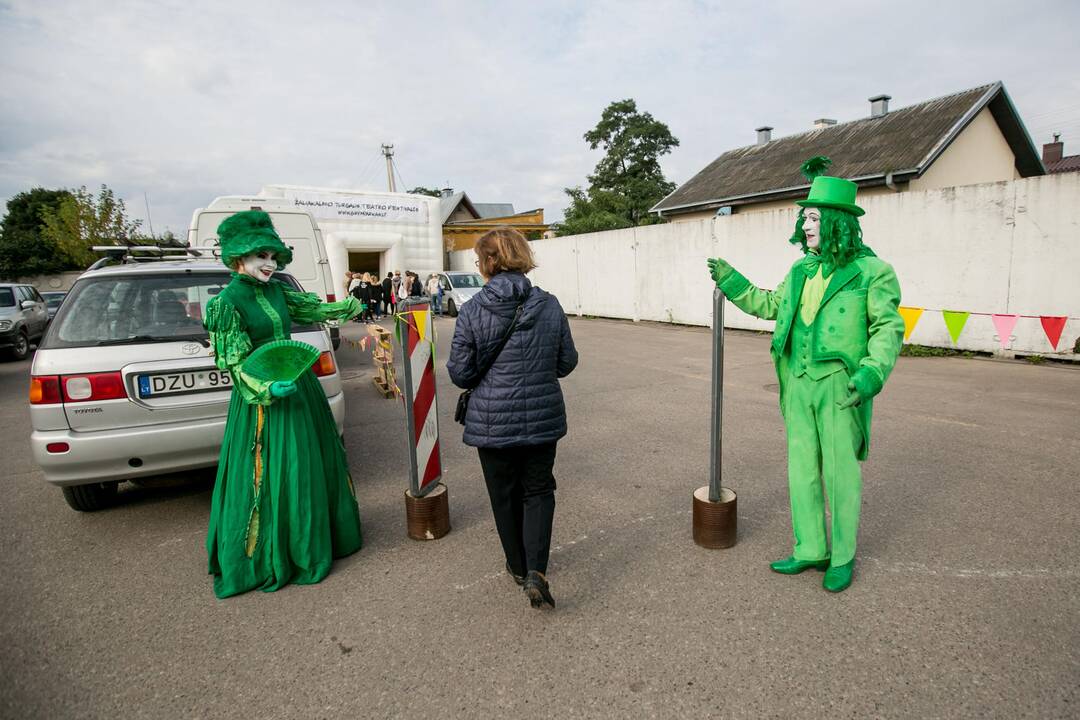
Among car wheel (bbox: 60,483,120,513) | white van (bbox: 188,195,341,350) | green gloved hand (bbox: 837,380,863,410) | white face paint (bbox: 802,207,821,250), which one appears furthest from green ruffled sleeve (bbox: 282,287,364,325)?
white van (bbox: 188,195,341,350)

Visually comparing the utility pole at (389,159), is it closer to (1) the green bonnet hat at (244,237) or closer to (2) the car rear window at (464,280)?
(2) the car rear window at (464,280)

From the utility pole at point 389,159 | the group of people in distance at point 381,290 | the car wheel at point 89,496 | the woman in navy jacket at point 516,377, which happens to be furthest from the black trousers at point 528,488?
the utility pole at point 389,159

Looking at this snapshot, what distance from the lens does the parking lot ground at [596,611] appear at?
231cm

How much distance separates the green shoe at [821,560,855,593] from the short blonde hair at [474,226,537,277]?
206 cm

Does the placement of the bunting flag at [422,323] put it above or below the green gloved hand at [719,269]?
below

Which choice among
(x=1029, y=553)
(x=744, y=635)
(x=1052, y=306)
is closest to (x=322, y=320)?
(x=744, y=635)

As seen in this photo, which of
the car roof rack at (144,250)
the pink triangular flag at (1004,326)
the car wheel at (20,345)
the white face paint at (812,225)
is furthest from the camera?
the car wheel at (20,345)

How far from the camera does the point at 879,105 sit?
21.3 m

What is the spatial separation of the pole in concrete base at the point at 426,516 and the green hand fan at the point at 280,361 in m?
1.03

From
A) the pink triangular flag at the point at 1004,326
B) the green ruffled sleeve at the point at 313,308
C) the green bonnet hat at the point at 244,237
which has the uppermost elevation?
the green bonnet hat at the point at 244,237

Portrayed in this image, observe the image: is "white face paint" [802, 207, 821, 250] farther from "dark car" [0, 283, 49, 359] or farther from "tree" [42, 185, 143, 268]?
"tree" [42, 185, 143, 268]

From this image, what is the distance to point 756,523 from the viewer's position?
3768 millimetres

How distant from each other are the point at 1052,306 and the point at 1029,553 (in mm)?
7133

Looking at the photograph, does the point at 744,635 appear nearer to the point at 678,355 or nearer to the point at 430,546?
the point at 430,546
